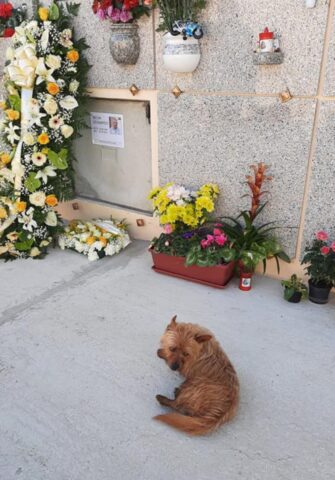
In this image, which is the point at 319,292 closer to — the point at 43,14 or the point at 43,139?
the point at 43,139

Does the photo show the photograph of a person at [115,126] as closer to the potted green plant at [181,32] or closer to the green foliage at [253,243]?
the potted green plant at [181,32]

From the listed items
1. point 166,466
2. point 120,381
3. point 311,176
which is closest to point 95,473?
point 166,466

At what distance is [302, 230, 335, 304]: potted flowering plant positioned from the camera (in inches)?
113

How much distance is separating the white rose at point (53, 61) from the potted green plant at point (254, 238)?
1.85m

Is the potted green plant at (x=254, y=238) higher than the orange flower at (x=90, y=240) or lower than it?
higher

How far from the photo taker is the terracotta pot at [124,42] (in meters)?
3.38

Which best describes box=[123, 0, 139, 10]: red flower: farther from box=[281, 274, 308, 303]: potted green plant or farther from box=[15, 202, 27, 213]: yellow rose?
box=[281, 274, 308, 303]: potted green plant

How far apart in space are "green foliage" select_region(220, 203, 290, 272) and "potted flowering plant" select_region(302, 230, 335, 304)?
261mm

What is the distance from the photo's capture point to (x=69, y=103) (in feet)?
11.8

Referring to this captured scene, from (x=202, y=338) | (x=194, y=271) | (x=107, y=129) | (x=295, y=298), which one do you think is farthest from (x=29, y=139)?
(x=295, y=298)

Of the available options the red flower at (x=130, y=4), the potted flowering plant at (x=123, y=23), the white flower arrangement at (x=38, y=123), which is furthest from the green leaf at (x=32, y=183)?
the red flower at (x=130, y=4)

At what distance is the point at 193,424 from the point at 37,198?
2.52 metres

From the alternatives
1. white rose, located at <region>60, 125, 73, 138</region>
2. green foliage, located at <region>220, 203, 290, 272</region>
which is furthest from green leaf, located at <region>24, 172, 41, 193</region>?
green foliage, located at <region>220, 203, 290, 272</region>

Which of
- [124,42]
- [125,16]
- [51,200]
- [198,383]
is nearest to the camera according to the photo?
[198,383]
